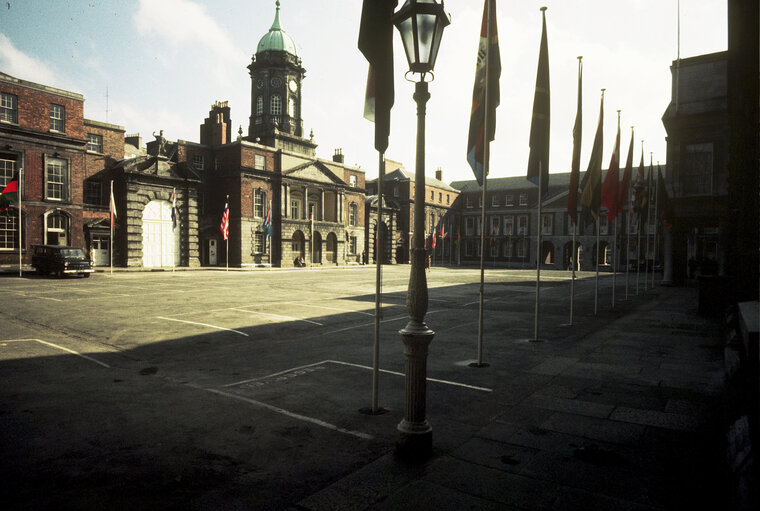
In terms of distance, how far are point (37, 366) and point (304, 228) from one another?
45.6 meters

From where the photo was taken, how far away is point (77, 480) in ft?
12.7

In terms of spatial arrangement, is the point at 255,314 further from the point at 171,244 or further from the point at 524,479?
the point at 171,244

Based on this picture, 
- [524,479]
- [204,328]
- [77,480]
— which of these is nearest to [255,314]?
[204,328]

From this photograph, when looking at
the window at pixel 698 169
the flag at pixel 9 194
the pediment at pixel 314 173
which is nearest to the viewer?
the window at pixel 698 169

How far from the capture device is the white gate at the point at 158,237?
41.2 m

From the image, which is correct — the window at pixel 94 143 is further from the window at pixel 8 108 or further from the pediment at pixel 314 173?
the pediment at pixel 314 173

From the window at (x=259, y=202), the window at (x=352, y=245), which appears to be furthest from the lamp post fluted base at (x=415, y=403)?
the window at (x=352, y=245)

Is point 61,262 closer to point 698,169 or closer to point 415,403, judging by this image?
point 415,403

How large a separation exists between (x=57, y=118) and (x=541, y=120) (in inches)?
1557

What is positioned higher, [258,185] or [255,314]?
[258,185]

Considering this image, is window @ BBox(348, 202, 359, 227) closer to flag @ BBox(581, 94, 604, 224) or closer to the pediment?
the pediment

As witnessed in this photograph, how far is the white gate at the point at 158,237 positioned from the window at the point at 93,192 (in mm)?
3728

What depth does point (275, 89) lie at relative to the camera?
53.9 meters

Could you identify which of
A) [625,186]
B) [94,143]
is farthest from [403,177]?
[625,186]
